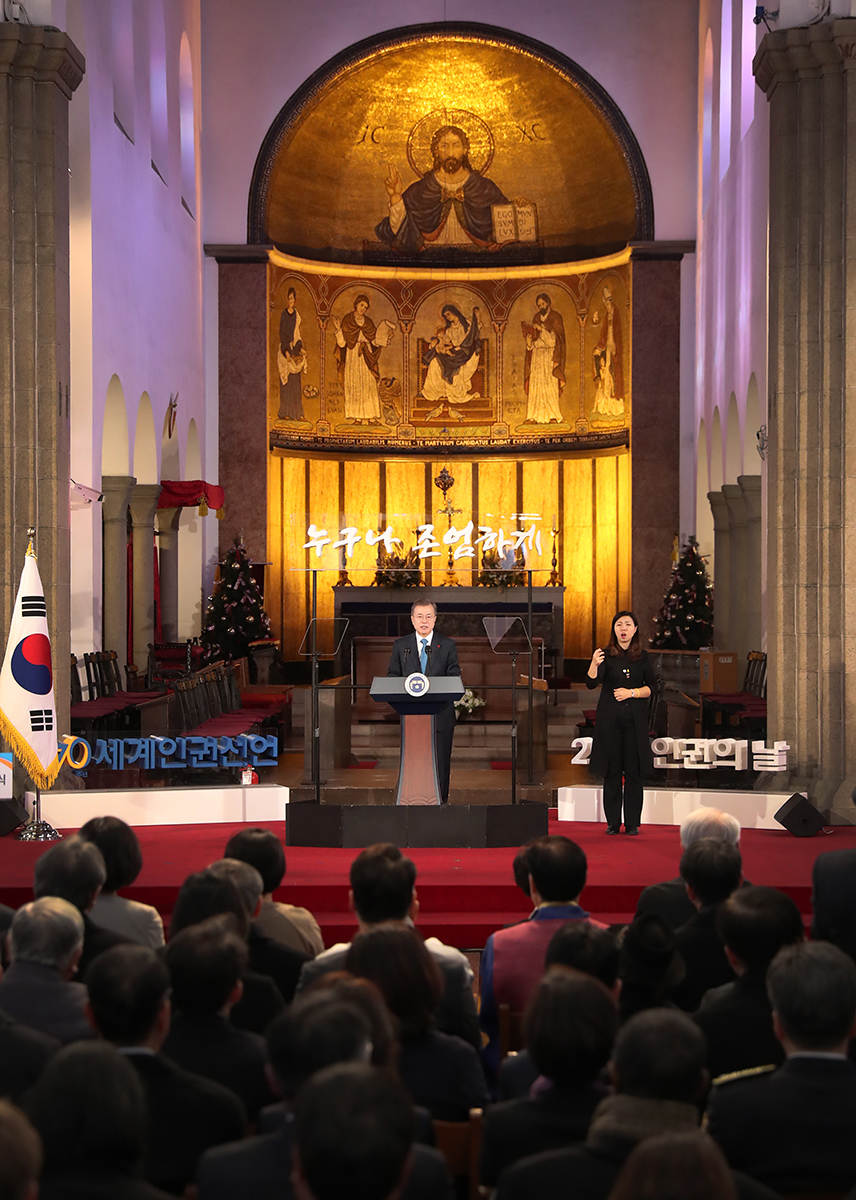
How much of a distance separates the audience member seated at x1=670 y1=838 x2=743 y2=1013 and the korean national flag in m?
5.72

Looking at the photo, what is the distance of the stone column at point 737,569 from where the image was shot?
58.0ft

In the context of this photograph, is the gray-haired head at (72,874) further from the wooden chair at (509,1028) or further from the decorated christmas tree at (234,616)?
the decorated christmas tree at (234,616)

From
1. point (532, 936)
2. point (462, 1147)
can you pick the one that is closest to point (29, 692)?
point (532, 936)

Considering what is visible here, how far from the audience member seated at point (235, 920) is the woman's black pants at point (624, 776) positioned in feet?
17.8

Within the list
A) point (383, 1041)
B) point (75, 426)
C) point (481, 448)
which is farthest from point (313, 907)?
point (481, 448)

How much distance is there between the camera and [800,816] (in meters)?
9.61

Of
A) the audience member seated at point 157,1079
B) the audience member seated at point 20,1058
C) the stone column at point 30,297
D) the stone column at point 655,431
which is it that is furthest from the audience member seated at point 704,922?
the stone column at point 655,431

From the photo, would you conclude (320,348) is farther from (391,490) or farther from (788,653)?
(788,653)

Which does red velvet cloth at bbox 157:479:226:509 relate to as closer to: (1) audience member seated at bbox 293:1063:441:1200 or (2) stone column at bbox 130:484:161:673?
(2) stone column at bbox 130:484:161:673

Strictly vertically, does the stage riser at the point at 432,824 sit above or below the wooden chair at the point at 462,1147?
below

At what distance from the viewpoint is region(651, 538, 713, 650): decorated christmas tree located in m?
18.8

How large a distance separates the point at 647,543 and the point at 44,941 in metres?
17.9

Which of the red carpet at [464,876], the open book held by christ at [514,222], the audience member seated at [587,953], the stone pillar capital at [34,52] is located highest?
the open book held by christ at [514,222]

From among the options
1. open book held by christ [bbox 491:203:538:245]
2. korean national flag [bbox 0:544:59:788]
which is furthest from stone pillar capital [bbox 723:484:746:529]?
korean national flag [bbox 0:544:59:788]
